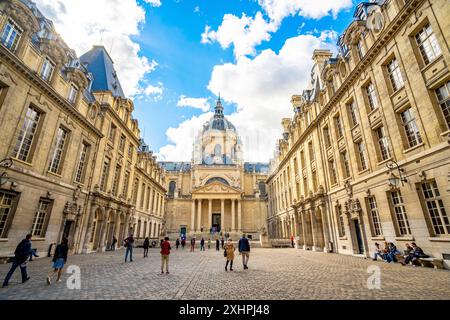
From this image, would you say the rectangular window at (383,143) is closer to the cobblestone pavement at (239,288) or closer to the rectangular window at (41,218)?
the cobblestone pavement at (239,288)

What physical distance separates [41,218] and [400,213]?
2307 centimetres

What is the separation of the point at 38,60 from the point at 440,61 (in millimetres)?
22677

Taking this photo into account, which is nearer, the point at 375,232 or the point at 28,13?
the point at 28,13

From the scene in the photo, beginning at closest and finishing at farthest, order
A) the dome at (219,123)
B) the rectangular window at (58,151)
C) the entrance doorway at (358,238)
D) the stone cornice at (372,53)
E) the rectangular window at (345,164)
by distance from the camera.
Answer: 1. the stone cornice at (372,53)
2. the rectangular window at (58,151)
3. the entrance doorway at (358,238)
4. the rectangular window at (345,164)
5. the dome at (219,123)

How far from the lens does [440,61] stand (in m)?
10.1

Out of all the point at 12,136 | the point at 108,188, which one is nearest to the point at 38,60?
the point at 12,136

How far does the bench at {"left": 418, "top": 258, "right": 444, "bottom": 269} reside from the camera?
9.58 metres

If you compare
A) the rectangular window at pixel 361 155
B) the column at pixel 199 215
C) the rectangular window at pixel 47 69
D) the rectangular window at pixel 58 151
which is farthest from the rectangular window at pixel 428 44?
the column at pixel 199 215

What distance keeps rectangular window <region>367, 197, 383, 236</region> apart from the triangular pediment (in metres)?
38.0

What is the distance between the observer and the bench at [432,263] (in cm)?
958

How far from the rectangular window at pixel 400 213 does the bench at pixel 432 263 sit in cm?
191

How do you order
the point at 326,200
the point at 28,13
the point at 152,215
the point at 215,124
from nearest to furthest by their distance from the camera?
the point at 28,13 → the point at 326,200 → the point at 152,215 → the point at 215,124

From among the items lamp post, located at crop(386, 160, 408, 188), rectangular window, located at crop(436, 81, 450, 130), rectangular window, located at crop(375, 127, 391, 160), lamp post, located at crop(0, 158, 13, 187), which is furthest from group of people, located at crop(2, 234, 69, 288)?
rectangular window, located at crop(375, 127, 391, 160)
